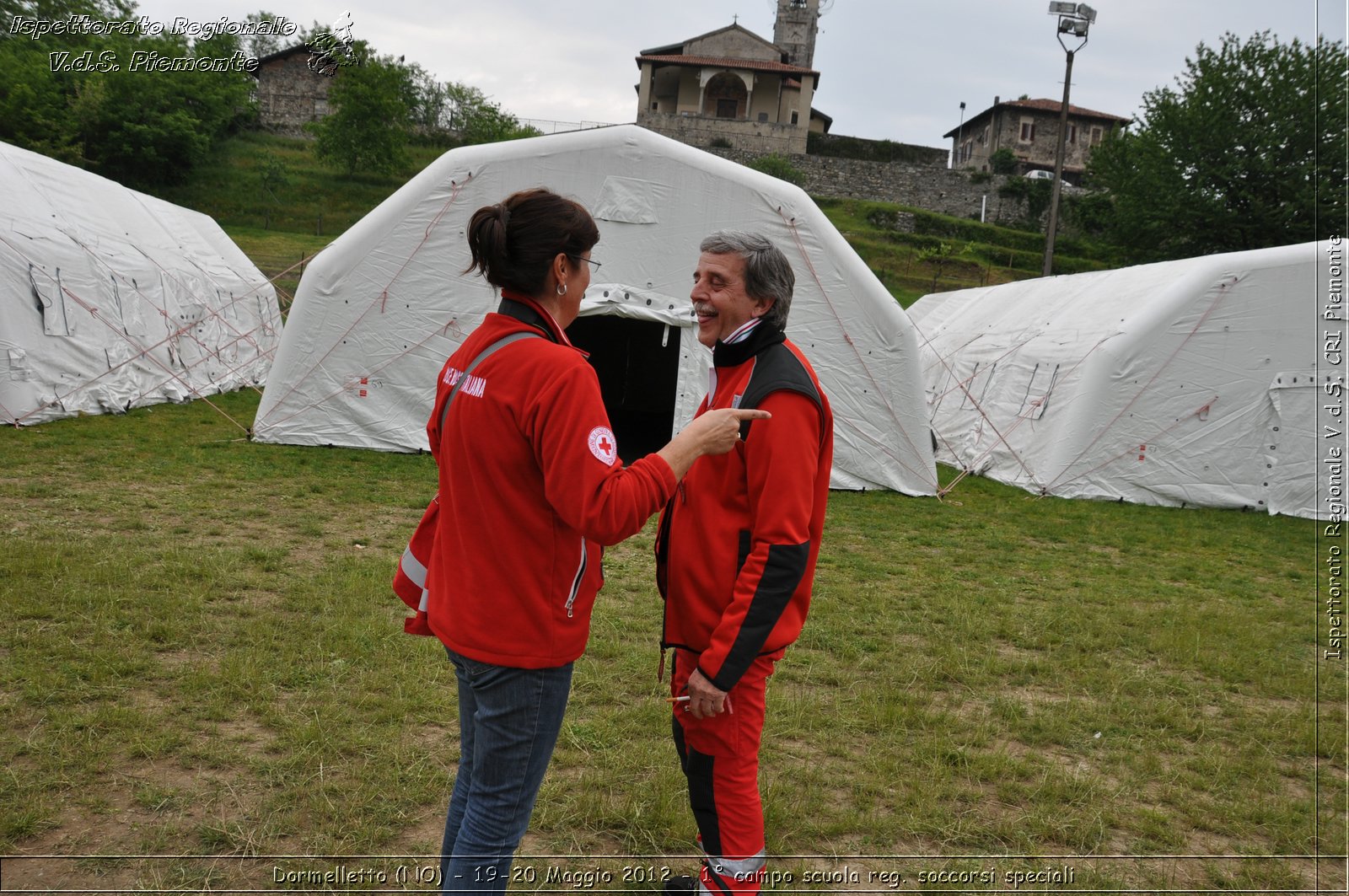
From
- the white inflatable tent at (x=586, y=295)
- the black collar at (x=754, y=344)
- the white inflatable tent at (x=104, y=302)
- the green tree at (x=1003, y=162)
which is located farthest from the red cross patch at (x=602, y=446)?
the green tree at (x=1003, y=162)

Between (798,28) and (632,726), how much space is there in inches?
2362

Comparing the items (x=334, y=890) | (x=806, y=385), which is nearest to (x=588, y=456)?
(x=806, y=385)

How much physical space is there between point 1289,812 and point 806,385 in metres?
2.74

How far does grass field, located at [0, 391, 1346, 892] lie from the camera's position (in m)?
2.79

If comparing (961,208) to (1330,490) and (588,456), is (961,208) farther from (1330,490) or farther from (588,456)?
(588,456)

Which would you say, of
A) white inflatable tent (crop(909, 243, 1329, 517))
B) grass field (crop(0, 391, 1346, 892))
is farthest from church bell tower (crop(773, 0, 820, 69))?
grass field (crop(0, 391, 1346, 892))

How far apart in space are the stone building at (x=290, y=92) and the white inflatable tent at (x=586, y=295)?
41.0 m

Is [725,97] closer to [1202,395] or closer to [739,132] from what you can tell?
[739,132]

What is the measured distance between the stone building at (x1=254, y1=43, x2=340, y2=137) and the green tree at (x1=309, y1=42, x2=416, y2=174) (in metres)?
9.63

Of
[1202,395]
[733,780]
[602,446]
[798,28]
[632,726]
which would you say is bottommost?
[632,726]

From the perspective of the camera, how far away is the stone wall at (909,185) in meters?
44.1

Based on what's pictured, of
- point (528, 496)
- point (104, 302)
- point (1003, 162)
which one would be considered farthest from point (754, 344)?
point (1003, 162)

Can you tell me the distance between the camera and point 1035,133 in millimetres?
51062

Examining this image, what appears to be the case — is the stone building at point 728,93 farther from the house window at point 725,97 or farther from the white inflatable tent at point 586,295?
the white inflatable tent at point 586,295
